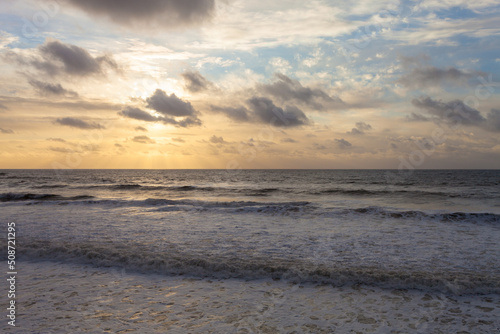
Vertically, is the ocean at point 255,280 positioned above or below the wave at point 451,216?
above

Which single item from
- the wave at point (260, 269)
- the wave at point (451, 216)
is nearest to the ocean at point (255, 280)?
the wave at point (260, 269)

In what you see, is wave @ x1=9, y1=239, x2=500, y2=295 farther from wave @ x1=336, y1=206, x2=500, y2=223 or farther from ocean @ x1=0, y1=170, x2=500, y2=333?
wave @ x1=336, y1=206, x2=500, y2=223

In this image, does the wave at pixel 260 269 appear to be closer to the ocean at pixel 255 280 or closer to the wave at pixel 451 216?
the ocean at pixel 255 280

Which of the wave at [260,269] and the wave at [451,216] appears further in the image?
the wave at [451,216]

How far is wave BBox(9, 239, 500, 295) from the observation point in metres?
7.64

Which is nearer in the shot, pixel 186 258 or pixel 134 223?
pixel 186 258

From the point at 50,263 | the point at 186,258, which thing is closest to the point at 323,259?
the point at 186,258

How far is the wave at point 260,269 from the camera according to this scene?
7.64m

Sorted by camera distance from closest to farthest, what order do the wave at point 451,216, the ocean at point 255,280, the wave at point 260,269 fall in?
the ocean at point 255,280, the wave at point 260,269, the wave at point 451,216

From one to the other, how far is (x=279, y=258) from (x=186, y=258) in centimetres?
309

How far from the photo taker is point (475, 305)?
6504 millimetres

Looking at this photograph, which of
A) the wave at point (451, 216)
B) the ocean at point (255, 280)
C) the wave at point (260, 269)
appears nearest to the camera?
the ocean at point (255, 280)

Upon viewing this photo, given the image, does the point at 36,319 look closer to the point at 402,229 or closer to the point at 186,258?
the point at 186,258

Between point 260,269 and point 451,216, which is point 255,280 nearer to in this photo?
point 260,269
